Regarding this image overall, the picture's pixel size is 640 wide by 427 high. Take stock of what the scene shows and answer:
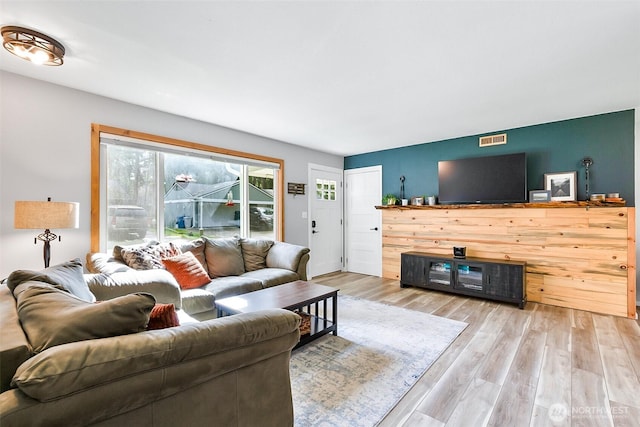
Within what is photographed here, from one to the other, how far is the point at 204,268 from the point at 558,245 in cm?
430

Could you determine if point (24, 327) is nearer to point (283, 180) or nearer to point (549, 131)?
point (283, 180)

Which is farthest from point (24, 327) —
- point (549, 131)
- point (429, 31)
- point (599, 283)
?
point (549, 131)

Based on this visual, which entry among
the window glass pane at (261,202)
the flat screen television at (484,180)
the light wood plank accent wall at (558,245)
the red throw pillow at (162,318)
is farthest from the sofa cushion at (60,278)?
the flat screen television at (484,180)

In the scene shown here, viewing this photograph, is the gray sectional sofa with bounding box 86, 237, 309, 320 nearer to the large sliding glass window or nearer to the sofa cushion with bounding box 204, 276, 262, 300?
the sofa cushion with bounding box 204, 276, 262, 300

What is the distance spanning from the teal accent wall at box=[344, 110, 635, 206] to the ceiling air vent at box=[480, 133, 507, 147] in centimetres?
5

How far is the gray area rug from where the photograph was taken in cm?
172

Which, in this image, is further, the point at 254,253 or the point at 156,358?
the point at 254,253

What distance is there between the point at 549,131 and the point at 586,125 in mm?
359

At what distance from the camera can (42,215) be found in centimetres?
209

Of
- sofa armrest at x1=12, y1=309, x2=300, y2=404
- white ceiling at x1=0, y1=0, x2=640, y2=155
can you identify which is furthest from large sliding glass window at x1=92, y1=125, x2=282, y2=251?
sofa armrest at x1=12, y1=309, x2=300, y2=404

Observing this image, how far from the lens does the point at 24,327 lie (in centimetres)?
97

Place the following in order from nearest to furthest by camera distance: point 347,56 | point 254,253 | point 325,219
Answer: point 347,56, point 254,253, point 325,219

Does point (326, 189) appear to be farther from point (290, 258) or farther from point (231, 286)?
point (231, 286)

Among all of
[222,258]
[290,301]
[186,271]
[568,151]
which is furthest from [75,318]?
[568,151]
